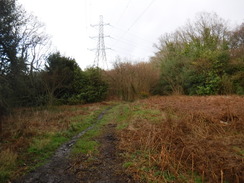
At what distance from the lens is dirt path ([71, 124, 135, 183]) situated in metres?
3.00

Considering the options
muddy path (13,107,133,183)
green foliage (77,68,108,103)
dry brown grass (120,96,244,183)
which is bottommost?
muddy path (13,107,133,183)

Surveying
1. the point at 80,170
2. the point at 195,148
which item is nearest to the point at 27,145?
the point at 80,170

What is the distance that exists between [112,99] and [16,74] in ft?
30.4

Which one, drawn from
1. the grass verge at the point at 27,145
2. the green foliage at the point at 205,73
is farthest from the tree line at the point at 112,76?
the grass verge at the point at 27,145

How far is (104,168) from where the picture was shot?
134 inches

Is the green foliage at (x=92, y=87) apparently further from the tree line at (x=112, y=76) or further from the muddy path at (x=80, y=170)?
the muddy path at (x=80, y=170)

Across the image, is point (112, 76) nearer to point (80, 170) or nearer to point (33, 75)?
point (33, 75)

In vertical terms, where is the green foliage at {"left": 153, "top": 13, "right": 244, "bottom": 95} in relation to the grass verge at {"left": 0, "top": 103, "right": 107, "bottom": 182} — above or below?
above

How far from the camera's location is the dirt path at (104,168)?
9.86 feet

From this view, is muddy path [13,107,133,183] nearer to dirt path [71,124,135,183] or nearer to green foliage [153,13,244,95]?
dirt path [71,124,135,183]

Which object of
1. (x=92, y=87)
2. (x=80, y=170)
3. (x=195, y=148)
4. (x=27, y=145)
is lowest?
(x=80, y=170)

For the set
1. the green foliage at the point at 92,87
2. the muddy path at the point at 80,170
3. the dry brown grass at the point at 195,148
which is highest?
the green foliage at the point at 92,87

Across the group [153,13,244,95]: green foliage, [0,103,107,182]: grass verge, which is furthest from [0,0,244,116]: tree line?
[0,103,107,182]: grass verge

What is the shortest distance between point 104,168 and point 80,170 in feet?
1.65
